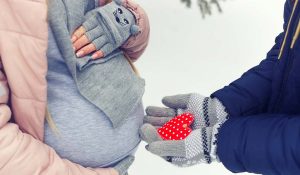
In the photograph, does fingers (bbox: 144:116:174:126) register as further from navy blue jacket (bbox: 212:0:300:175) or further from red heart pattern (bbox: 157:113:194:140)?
→ navy blue jacket (bbox: 212:0:300:175)

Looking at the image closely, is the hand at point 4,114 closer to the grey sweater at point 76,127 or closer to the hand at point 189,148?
the grey sweater at point 76,127

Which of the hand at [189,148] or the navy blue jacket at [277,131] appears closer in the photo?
the navy blue jacket at [277,131]

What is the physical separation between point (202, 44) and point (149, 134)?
92 cm

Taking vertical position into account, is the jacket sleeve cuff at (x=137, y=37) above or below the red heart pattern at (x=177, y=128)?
above

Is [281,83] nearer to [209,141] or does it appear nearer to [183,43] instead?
[209,141]

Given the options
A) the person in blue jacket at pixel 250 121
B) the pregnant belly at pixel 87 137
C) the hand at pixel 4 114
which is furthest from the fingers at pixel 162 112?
the hand at pixel 4 114

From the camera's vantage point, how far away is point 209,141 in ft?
2.86

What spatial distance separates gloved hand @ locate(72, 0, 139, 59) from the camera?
0.86 metres

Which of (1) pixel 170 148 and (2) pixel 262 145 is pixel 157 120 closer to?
(1) pixel 170 148

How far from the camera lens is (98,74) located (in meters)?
0.89

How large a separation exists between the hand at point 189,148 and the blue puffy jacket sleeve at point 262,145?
4 centimetres

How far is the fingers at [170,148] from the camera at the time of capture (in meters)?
0.89

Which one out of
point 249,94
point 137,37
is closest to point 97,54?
point 137,37

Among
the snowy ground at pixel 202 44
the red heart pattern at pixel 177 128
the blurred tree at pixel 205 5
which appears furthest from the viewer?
the blurred tree at pixel 205 5
